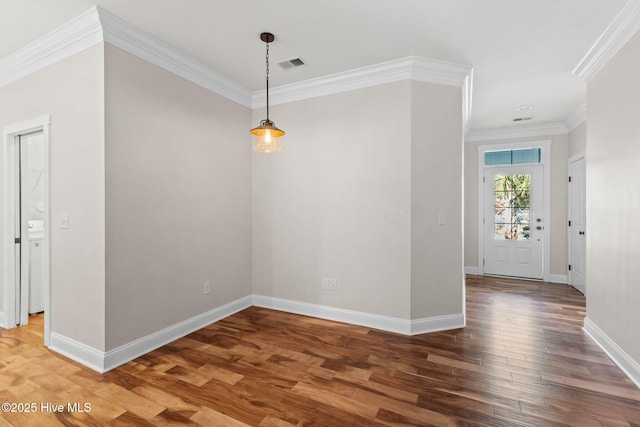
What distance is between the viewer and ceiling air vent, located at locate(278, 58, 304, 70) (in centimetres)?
320

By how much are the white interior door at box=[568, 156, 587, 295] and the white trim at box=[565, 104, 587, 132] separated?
0.57 m

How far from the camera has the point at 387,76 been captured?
132 inches

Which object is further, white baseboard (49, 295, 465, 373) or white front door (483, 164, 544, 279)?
white front door (483, 164, 544, 279)

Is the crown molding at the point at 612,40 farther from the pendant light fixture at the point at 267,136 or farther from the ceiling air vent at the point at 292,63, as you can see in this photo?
the pendant light fixture at the point at 267,136

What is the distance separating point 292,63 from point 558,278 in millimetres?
5846

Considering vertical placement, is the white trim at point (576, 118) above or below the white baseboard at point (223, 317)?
above

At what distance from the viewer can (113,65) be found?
2582mm

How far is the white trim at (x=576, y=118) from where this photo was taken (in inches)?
185

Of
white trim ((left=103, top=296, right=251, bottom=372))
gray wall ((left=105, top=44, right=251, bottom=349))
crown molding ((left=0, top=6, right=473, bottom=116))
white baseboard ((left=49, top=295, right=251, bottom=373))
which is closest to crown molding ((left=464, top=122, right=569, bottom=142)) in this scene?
crown molding ((left=0, top=6, right=473, bottom=116))

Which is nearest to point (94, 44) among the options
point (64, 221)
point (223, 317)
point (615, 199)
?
point (64, 221)

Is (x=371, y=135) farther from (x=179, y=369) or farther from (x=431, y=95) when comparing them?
(x=179, y=369)

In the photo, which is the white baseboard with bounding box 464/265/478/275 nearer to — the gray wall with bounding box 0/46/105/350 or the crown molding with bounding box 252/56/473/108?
the crown molding with bounding box 252/56/473/108

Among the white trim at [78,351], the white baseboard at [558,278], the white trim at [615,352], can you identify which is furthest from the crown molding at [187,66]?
the white baseboard at [558,278]

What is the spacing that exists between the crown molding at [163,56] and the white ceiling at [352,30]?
0.07 meters
